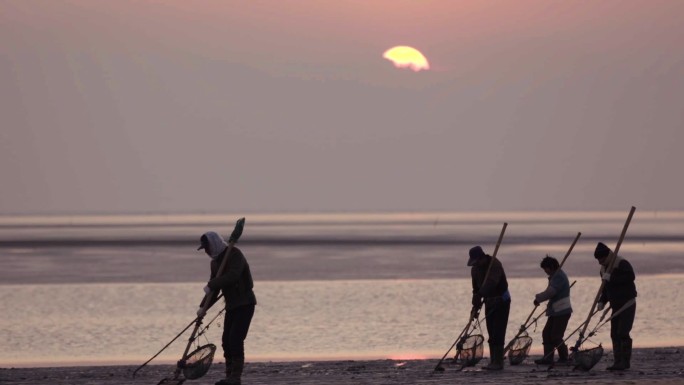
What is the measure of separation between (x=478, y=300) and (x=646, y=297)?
85.2 feet

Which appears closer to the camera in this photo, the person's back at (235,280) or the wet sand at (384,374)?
the person's back at (235,280)

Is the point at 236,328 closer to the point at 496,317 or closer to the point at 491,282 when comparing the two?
the point at 491,282

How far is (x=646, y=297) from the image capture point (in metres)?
44.2

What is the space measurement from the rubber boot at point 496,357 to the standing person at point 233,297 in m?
4.32

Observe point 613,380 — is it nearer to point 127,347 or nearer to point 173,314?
point 127,347

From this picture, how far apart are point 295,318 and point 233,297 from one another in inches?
817

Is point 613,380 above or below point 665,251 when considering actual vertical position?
below

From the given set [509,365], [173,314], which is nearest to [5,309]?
[173,314]

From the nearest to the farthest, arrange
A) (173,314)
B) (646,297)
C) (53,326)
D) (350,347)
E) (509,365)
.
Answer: (509,365), (350,347), (53,326), (173,314), (646,297)

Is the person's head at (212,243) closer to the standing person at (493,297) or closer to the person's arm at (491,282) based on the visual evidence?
the standing person at (493,297)

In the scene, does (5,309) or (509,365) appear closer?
(509,365)

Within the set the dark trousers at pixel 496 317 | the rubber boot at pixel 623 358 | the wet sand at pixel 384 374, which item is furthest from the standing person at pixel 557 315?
the rubber boot at pixel 623 358

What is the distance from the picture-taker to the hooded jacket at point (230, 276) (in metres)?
16.4

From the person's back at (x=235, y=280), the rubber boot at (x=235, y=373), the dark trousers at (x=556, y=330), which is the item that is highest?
the person's back at (x=235, y=280)
